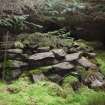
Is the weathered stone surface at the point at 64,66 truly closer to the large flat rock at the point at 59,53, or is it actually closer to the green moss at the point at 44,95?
the large flat rock at the point at 59,53

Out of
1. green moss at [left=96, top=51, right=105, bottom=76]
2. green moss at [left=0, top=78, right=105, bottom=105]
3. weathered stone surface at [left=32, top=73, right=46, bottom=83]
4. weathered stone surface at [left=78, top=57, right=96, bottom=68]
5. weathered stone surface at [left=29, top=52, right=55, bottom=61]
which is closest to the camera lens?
green moss at [left=0, top=78, right=105, bottom=105]

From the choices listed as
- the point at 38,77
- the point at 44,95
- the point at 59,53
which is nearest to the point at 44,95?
the point at 44,95

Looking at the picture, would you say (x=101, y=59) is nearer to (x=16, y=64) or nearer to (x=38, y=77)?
(x=38, y=77)

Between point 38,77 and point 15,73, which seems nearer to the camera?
point 38,77

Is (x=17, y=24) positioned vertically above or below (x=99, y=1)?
below

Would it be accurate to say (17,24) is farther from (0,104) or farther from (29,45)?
(0,104)

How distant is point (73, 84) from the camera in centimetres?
732

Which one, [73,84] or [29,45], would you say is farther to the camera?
[29,45]

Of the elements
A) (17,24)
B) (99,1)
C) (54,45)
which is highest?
(99,1)

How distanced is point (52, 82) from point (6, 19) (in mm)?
1973

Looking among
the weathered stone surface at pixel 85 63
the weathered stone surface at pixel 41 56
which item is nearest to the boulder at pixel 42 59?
the weathered stone surface at pixel 41 56

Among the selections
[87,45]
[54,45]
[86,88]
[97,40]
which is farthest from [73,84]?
[97,40]

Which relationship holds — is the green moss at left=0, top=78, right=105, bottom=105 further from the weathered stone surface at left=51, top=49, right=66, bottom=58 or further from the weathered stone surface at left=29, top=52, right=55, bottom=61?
the weathered stone surface at left=51, top=49, right=66, bottom=58

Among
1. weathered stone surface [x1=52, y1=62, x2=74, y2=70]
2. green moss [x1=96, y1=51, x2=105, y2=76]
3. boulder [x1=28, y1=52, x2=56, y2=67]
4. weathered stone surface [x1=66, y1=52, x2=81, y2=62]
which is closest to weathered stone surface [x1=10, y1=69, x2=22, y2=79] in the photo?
boulder [x1=28, y1=52, x2=56, y2=67]
